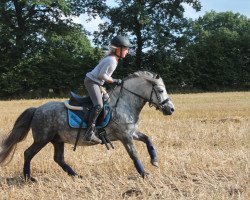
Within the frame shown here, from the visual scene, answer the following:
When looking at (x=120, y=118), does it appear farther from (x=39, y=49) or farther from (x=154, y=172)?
(x=39, y=49)

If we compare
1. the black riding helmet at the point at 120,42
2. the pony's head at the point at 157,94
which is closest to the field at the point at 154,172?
the pony's head at the point at 157,94

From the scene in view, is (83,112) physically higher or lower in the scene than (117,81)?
lower

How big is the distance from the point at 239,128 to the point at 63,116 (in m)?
6.26

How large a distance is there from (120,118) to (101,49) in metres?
31.9

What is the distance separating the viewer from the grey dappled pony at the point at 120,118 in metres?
8.10

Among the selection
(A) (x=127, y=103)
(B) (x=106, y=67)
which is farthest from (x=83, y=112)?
(B) (x=106, y=67)

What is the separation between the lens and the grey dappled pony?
8.10 metres

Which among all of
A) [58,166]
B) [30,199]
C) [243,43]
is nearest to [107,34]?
[243,43]

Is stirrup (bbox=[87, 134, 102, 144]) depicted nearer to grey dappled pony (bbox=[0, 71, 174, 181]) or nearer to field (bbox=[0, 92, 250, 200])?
grey dappled pony (bbox=[0, 71, 174, 181])

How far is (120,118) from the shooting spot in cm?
809

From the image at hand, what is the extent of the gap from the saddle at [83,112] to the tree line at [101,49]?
2795cm

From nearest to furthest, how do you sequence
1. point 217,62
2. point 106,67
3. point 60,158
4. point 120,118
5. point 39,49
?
point 106,67 → point 120,118 → point 60,158 → point 39,49 → point 217,62

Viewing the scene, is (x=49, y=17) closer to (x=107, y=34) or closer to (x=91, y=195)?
(x=107, y=34)

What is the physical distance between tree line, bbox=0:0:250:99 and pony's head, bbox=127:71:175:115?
28185 millimetres
